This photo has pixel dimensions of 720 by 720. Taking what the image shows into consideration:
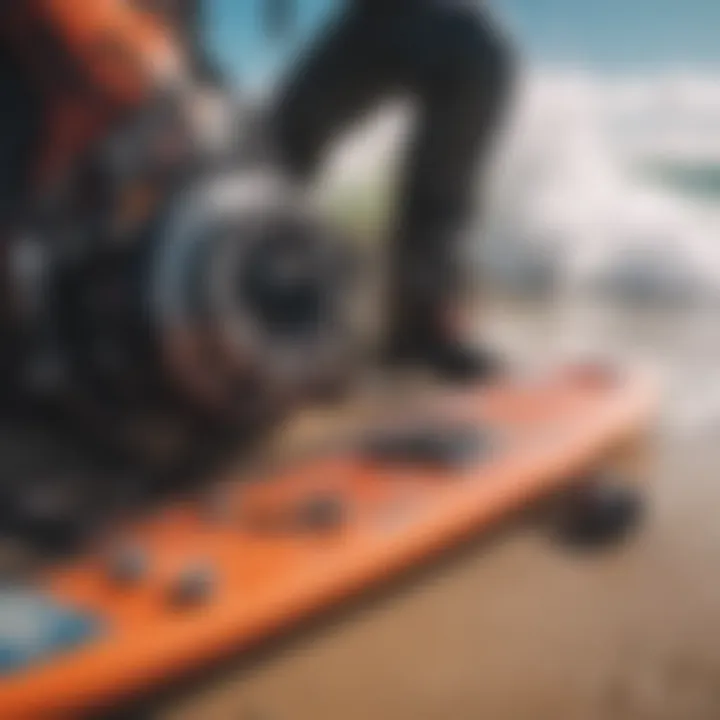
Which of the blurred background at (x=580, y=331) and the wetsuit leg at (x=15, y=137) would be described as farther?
the wetsuit leg at (x=15, y=137)

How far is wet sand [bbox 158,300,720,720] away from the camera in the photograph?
2.31 feet

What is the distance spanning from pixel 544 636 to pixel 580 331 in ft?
0.69

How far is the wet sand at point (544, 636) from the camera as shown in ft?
2.31

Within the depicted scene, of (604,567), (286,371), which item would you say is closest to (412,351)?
(286,371)

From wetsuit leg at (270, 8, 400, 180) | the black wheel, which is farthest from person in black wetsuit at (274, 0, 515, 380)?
the black wheel

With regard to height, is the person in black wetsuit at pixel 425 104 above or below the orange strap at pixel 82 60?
below

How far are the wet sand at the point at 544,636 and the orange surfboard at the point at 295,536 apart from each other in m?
0.02

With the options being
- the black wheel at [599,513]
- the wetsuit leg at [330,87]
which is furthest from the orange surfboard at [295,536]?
the wetsuit leg at [330,87]

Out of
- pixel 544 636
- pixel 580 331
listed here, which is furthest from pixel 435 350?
pixel 544 636

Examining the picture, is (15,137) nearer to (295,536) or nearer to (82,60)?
(82,60)

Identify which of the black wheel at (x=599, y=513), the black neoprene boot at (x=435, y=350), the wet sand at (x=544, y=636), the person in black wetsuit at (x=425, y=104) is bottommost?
the wet sand at (x=544, y=636)

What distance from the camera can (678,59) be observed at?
2.44 feet

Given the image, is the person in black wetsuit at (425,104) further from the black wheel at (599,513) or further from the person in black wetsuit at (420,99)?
the black wheel at (599,513)

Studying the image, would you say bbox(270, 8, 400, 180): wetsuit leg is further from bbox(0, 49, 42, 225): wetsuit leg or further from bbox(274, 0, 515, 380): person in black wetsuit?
bbox(0, 49, 42, 225): wetsuit leg
